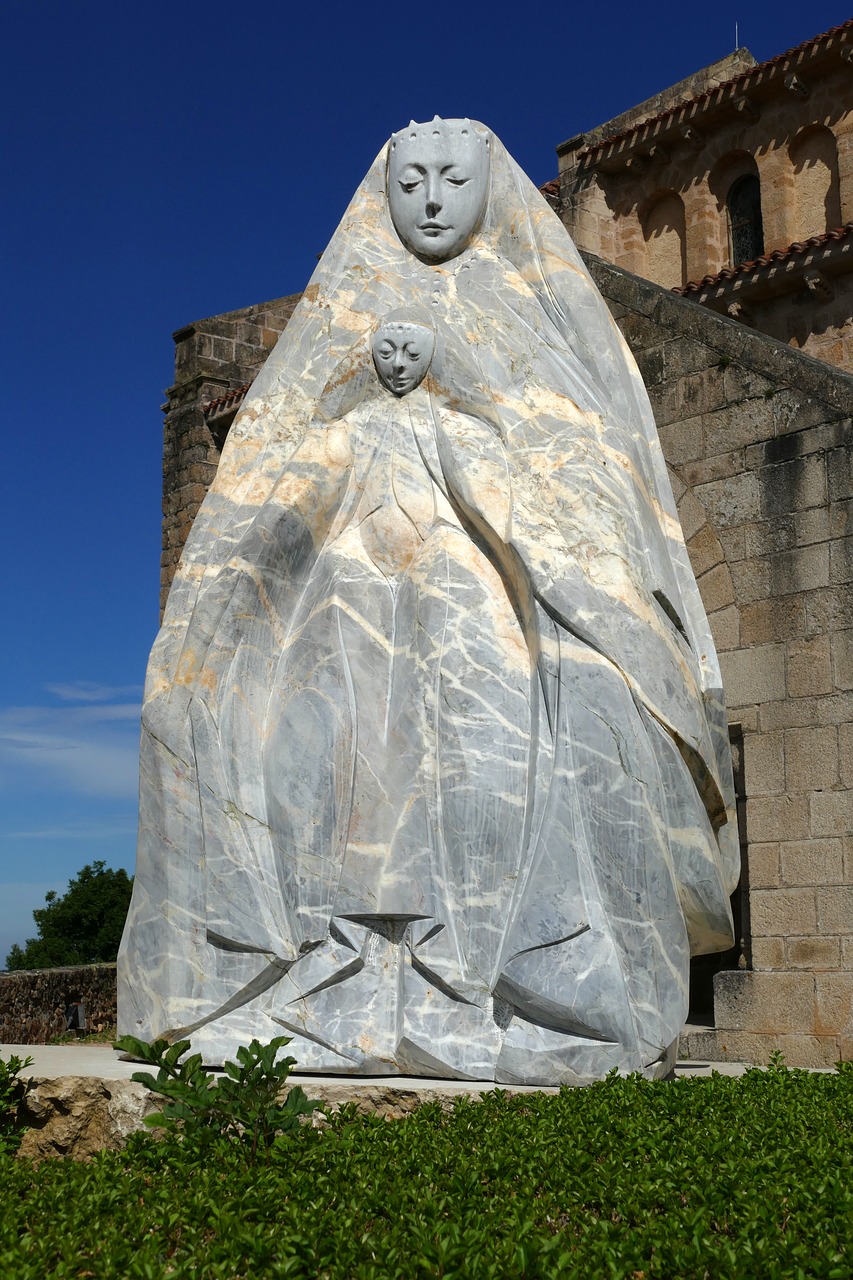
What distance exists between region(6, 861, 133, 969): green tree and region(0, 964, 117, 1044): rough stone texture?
1357 cm

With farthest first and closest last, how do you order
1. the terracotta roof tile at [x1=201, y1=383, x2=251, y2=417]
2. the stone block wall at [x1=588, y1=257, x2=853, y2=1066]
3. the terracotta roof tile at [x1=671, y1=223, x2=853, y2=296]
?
1. the terracotta roof tile at [x1=671, y1=223, x2=853, y2=296]
2. the terracotta roof tile at [x1=201, y1=383, x2=251, y2=417]
3. the stone block wall at [x1=588, y1=257, x2=853, y2=1066]

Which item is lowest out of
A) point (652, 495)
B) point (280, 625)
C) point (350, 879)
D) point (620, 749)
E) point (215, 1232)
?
point (215, 1232)

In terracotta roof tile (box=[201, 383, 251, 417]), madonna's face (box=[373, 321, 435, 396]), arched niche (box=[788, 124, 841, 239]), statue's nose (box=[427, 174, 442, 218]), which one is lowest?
madonna's face (box=[373, 321, 435, 396])

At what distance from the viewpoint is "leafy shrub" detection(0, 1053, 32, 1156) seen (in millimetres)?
4078

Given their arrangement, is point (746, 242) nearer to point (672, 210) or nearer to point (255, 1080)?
point (672, 210)

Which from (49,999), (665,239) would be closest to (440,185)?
(49,999)

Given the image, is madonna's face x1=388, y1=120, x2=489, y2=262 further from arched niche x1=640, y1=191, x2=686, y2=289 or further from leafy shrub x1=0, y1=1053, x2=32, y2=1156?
arched niche x1=640, y1=191, x2=686, y2=289

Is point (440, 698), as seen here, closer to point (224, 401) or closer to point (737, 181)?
point (224, 401)

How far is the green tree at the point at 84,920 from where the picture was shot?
984 inches

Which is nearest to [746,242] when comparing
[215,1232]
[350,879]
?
[350,879]

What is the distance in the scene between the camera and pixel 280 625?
4.93 metres

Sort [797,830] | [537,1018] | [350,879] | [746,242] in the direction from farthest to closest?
[746,242], [797,830], [350,879], [537,1018]

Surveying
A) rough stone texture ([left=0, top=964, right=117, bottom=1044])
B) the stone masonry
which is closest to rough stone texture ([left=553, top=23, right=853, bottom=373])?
the stone masonry

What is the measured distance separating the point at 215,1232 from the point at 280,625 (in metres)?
2.48
